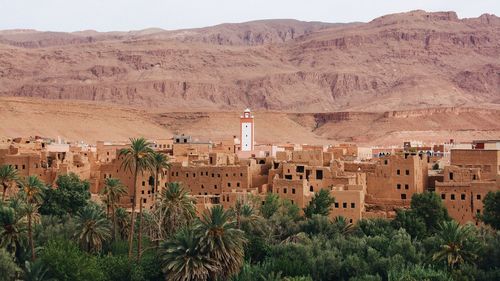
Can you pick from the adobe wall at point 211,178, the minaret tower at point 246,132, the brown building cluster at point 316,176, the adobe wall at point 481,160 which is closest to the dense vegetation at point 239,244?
the brown building cluster at point 316,176

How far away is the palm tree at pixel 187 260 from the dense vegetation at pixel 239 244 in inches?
1.8

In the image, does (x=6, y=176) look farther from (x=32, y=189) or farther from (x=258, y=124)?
(x=258, y=124)

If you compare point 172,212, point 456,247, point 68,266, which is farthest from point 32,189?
point 456,247

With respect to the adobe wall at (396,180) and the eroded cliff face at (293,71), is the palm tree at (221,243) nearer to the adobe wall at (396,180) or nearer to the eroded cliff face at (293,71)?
the adobe wall at (396,180)

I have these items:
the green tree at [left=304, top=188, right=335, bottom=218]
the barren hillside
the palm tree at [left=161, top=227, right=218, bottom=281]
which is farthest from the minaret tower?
the barren hillside

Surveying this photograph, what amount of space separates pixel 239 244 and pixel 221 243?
964mm

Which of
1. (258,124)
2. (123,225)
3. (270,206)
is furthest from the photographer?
(258,124)

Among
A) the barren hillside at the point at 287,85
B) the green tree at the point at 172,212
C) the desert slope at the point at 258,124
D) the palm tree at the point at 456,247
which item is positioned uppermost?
the barren hillside at the point at 287,85

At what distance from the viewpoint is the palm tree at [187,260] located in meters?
31.8

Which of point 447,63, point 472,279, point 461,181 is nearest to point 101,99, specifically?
point 447,63

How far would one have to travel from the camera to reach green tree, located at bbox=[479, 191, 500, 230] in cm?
3916

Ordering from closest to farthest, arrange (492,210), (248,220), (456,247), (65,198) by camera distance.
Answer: (456,247)
(248,220)
(492,210)
(65,198)

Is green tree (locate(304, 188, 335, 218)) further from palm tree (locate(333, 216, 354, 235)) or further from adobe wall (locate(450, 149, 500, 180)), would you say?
adobe wall (locate(450, 149, 500, 180))

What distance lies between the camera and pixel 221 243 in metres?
32.0
